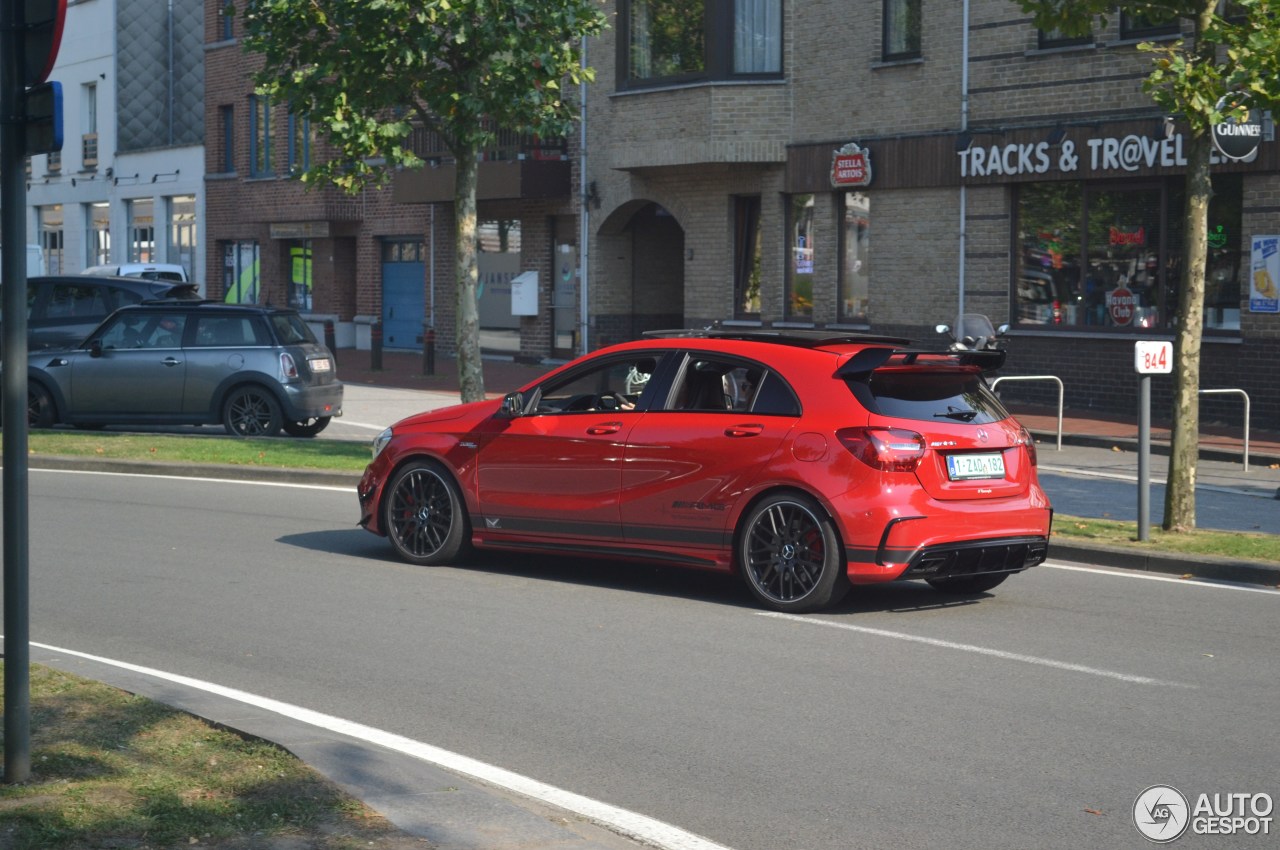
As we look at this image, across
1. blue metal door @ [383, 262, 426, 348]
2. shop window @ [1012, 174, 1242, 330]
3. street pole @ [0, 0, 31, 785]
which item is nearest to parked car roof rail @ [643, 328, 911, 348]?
street pole @ [0, 0, 31, 785]

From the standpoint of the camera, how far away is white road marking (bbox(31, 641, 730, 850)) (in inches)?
214

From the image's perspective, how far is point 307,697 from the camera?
7.36 metres

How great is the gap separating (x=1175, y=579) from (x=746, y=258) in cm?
1833

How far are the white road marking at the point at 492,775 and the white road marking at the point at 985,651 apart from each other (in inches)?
122

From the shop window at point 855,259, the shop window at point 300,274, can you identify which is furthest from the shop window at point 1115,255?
the shop window at point 300,274

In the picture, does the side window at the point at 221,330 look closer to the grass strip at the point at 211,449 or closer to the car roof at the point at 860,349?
the grass strip at the point at 211,449

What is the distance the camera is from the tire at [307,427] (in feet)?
65.9

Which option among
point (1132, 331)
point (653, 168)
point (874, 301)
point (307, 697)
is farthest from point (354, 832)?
point (653, 168)

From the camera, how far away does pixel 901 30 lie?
83.9 feet

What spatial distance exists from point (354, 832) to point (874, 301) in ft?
72.1

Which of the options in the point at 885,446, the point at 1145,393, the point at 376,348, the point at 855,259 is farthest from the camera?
the point at 376,348

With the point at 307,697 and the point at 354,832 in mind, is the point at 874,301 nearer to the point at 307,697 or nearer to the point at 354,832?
the point at 307,697

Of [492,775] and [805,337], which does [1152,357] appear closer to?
[805,337]

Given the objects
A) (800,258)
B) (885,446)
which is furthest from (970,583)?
(800,258)
